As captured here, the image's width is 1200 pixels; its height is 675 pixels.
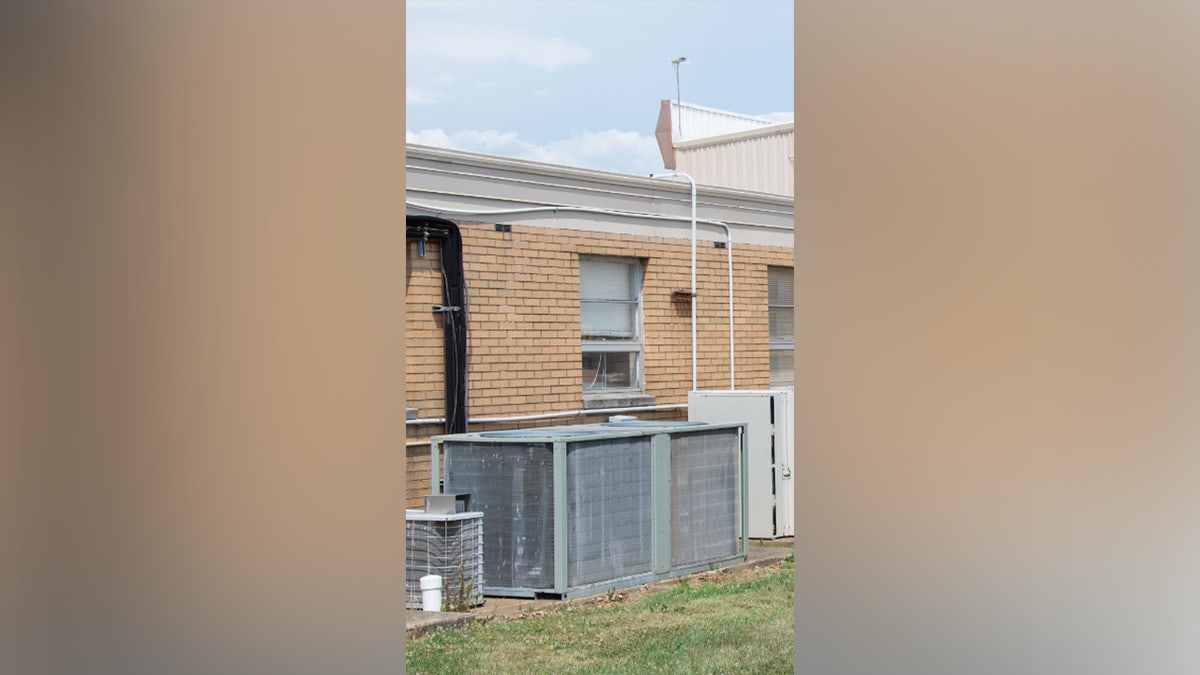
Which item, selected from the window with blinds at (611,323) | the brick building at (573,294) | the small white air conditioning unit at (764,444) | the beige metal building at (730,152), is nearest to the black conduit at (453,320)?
the brick building at (573,294)

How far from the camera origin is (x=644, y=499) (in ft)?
28.9

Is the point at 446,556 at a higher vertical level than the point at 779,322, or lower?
lower

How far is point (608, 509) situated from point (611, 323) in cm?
273

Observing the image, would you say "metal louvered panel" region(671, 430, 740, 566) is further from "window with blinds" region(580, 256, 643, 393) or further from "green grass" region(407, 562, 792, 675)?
"window with blinds" region(580, 256, 643, 393)

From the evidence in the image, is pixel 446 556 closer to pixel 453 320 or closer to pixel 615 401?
pixel 453 320

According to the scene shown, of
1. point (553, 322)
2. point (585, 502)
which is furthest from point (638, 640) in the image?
point (553, 322)

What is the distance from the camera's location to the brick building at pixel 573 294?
9500mm

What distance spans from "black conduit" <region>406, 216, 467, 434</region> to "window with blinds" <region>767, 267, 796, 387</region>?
4.02 m

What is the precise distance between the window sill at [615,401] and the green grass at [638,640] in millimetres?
2516

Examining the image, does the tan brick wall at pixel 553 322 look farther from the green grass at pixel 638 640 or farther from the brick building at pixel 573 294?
the green grass at pixel 638 640

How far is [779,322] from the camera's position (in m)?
12.7
